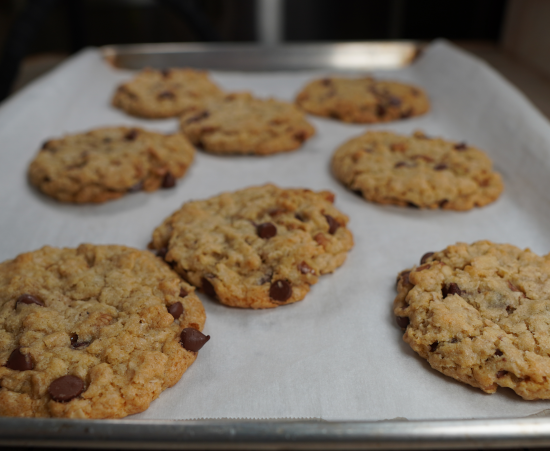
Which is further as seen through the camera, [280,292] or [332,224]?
[332,224]

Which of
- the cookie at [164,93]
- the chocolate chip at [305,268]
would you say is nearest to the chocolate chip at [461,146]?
the chocolate chip at [305,268]

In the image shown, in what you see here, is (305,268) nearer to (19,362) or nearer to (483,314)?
(483,314)

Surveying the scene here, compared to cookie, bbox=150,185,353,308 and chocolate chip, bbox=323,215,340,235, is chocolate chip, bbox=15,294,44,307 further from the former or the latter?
chocolate chip, bbox=323,215,340,235

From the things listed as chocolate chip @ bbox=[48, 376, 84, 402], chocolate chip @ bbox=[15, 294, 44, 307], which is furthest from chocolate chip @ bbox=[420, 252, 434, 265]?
chocolate chip @ bbox=[15, 294, 44, 307]

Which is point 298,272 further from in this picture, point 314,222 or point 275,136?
point 275,136

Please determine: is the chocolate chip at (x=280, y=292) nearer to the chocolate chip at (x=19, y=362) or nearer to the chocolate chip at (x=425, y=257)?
the chocolate chip at (x=425, y=257)

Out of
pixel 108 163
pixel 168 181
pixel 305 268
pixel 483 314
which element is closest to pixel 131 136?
pixel 108 163
